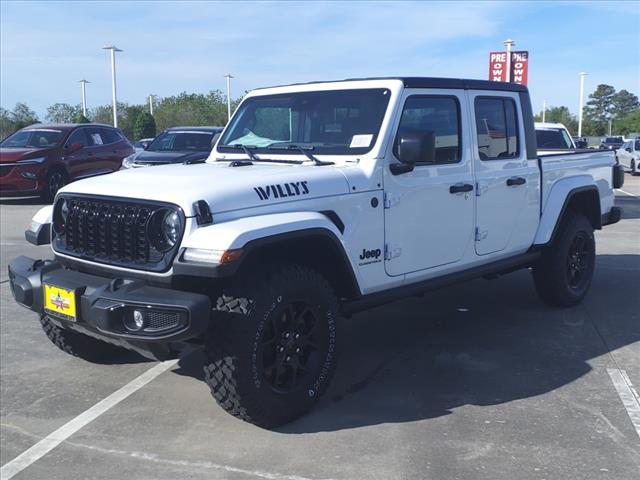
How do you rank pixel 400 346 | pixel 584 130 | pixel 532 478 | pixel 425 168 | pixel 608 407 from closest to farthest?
pixel 532 478
pixel 608 407
pixel 425 168
pixel 400 346
pixel 584 130

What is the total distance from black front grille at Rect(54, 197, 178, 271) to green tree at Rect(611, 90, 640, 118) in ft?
379

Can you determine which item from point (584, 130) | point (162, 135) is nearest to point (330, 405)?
point (162, 135)

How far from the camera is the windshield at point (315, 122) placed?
4.43 meters

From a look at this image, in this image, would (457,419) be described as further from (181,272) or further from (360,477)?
(181,272)

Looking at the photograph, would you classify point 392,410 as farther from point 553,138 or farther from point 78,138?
point 78,138

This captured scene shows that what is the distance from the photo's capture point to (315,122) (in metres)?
4.68

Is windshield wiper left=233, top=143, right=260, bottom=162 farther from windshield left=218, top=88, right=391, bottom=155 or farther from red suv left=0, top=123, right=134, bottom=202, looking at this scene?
red suv left=0, top=123, right=134, bottom=202

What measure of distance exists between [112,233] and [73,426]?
1125 mm

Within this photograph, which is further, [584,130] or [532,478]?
[584,130]

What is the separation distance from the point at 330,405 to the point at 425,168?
65.6 inches

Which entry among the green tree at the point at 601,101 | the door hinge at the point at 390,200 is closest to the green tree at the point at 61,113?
the door hinge at the point at 390,200

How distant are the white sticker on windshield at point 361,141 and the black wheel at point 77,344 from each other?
2242 mm

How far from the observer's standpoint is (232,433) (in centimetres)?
375

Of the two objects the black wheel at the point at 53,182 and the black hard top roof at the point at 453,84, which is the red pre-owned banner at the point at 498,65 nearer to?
the black wheel at the point at 53,182
